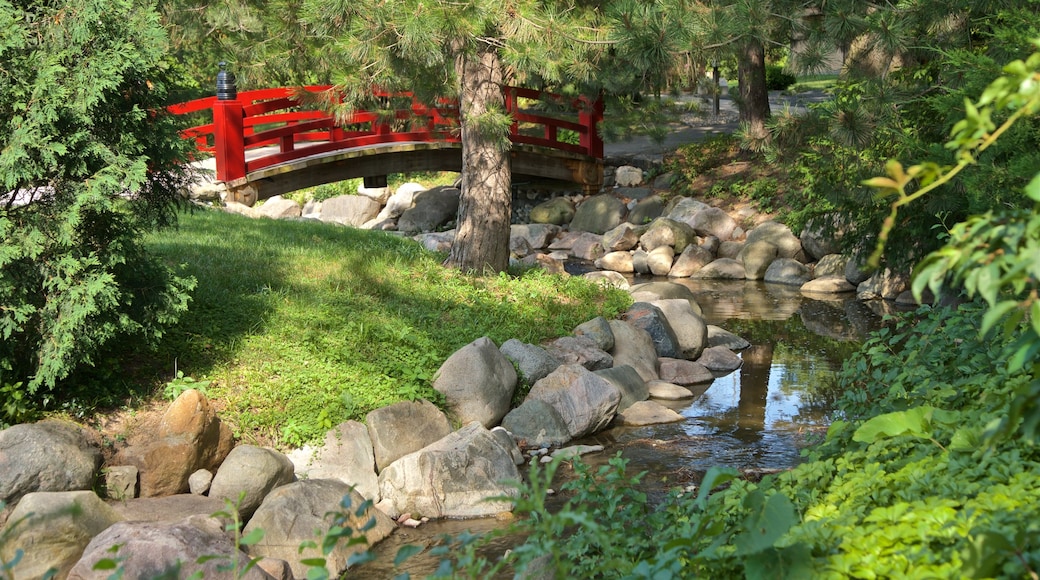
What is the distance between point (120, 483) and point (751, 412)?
4847 mm

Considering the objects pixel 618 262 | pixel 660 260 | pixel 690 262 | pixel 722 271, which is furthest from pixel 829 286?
pixel 618 262

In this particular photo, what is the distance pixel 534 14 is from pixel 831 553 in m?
6.60

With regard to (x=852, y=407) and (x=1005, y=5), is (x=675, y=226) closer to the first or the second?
(x=1005, y=5)

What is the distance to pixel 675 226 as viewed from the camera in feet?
49.4

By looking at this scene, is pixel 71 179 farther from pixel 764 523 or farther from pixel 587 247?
pixel 587 247

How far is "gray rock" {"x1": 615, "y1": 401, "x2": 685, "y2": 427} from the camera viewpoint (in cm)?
771

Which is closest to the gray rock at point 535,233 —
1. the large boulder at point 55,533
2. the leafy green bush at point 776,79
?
the large boulder at point 55,533

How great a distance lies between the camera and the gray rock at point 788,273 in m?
13.6

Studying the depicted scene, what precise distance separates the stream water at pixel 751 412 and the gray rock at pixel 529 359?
0.74 metres

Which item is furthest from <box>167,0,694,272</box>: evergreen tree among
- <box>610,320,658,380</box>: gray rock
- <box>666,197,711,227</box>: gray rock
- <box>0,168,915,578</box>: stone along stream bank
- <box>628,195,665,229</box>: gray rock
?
<box>628,195,665,229</box>: gray rock

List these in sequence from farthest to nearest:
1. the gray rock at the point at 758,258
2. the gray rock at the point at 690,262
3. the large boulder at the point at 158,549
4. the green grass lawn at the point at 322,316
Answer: the gray rock at the point at 690,262 < the gray rock at the point at 758,258 < the green grass lawn at the point at 322,316 < the large boulder at the point at 158,549

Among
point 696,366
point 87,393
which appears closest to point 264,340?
point 87,393

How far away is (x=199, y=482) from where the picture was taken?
18.8 feet

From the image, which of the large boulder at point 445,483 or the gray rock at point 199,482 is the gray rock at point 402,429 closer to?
the large boulder at point 445,483
